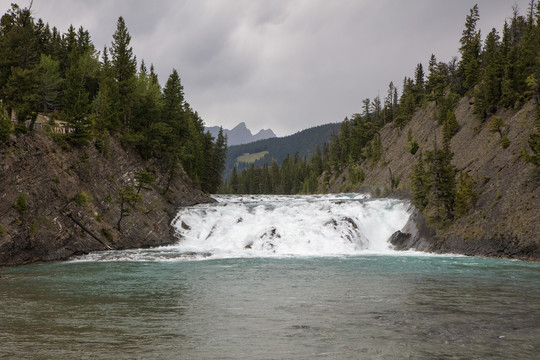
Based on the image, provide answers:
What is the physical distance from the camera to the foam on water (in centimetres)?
3741

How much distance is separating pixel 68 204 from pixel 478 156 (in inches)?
1518

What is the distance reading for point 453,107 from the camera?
6456 cm

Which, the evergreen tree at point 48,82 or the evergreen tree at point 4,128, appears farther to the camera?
the evergreen tree at point 48,82

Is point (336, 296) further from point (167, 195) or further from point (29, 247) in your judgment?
point (167, 195)

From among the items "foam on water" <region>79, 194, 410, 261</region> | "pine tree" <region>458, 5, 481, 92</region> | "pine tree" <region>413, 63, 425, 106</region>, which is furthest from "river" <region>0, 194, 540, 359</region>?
"pine tree" <region>413, 63, 425, 106</region>

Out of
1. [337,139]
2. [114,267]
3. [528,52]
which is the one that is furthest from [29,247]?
Result: [337,139]

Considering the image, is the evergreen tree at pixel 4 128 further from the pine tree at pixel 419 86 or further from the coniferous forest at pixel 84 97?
the pine tree at pixel 419 86

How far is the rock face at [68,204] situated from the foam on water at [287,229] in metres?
2.96

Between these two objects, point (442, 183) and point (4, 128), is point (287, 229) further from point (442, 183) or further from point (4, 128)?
point (4, 128)

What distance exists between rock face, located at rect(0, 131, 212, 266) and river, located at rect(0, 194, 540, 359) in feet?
8.67

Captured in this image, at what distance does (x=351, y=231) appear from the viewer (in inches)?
1587

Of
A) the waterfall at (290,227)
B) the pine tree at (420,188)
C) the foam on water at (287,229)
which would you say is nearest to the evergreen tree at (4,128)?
the foam on water at (287,229)

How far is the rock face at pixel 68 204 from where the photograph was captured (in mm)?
28531

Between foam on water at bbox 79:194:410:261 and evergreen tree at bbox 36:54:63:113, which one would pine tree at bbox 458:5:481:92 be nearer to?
foam on water at bbox 79:194:410:261
